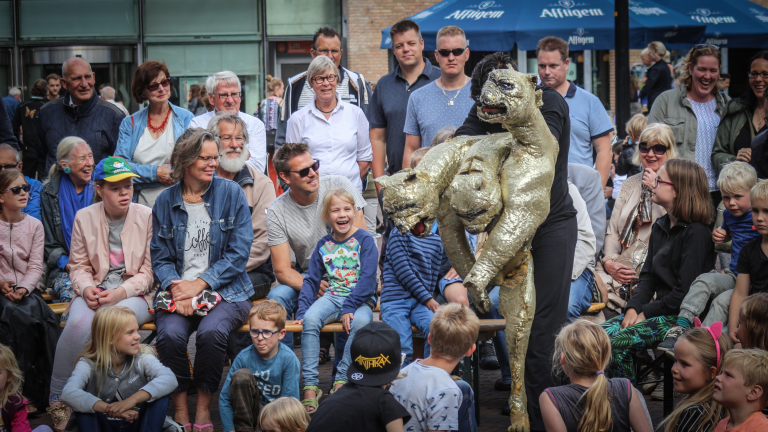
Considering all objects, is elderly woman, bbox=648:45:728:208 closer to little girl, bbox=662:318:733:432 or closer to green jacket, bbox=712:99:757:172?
green jacket, bbox=712:99:757:172

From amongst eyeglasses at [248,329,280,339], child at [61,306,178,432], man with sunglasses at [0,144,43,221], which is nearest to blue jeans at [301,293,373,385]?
eyeglasses at [248,329,280,339]

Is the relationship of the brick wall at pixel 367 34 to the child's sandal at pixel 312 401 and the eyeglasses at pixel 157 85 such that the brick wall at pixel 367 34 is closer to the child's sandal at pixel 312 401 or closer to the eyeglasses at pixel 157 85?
the eyeglasses at pixel 157 85

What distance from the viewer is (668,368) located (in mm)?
4812

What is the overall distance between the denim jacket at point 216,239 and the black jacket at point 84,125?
2068 mm

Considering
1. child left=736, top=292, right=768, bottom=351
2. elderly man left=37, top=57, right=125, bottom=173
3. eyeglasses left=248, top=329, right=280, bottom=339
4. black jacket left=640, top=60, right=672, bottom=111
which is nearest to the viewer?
child left=736, top=292, right=768, bottom=351

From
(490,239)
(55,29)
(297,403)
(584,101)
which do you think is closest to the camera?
(490,239)

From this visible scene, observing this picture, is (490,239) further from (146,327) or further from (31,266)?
(31,266)

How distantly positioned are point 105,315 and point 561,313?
2.72 metres

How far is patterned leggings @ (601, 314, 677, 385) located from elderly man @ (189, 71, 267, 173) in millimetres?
3441

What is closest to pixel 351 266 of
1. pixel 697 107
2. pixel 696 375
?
pixel 696 375

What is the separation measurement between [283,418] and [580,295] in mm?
2398

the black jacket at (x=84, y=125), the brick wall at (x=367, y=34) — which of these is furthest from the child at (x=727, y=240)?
the brick wall at (x=367, y=34)

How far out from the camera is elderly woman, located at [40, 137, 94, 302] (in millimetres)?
6324

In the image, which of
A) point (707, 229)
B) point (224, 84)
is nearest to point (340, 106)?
point (224, 84)
